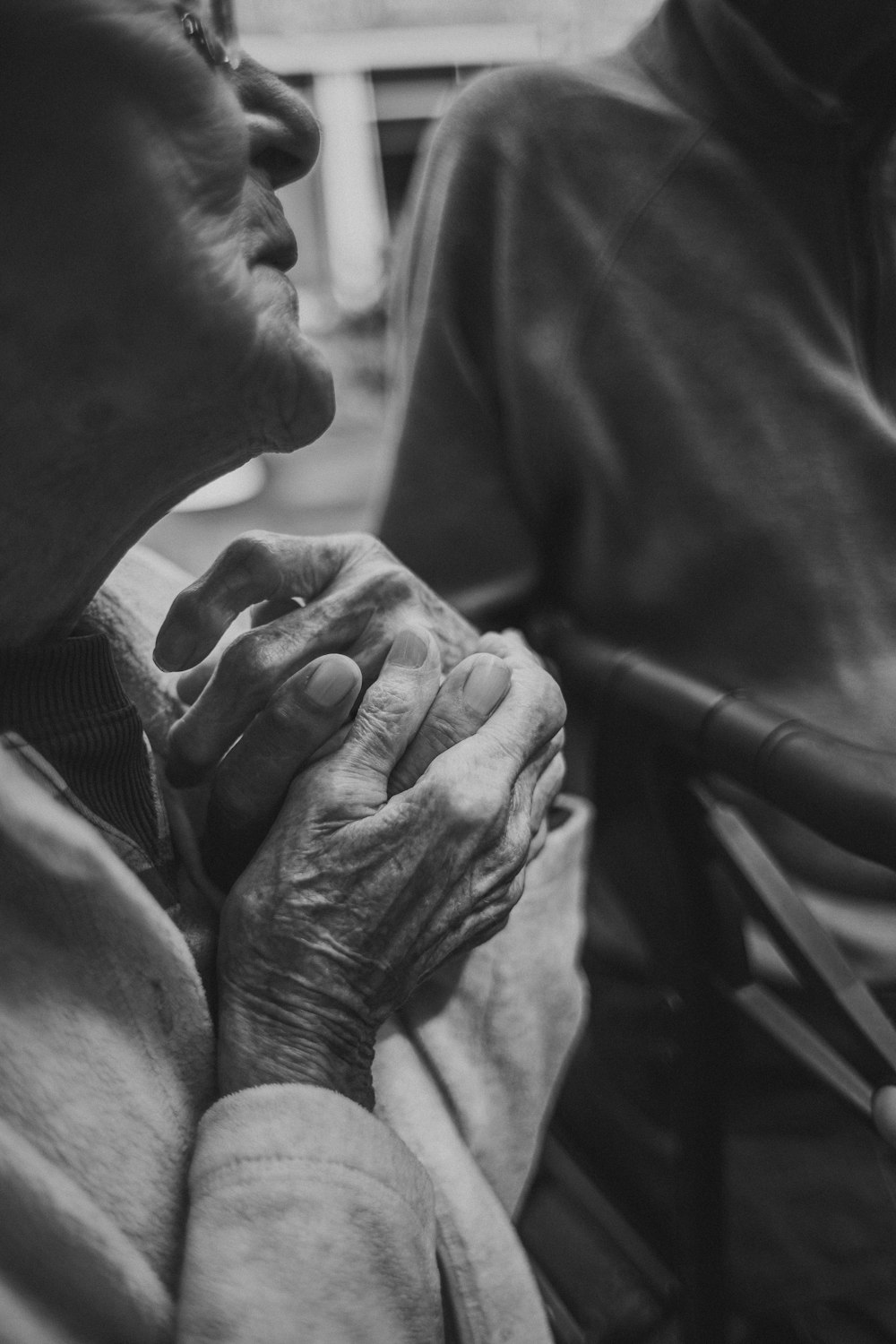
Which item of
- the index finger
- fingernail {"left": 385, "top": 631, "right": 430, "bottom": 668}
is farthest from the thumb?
the index finger

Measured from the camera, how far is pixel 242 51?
656 millimetres

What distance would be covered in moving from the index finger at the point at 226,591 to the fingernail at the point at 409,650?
9 cm

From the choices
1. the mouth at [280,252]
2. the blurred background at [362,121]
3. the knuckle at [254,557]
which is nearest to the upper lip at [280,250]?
the mouth at [280,252]

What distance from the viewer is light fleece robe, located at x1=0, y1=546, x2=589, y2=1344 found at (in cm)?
52

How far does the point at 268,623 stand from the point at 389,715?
123 mm

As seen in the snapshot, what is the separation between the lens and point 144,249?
0.57 m

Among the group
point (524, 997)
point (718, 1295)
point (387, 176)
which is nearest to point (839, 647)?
point (524, 997)

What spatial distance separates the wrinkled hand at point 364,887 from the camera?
66cm

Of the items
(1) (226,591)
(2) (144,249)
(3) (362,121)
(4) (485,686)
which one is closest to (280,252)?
(2) (144,249)

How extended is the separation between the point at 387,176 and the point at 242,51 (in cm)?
717

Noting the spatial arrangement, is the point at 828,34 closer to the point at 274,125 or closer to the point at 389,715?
the point at 274,125

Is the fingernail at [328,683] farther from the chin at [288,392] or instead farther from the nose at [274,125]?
the nose at [274,125]

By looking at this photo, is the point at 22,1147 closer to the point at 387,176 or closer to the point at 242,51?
the point at 242,51

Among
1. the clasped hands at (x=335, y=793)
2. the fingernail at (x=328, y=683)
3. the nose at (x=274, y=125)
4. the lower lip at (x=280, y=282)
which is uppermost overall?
the nose at (x=274, y=125)
